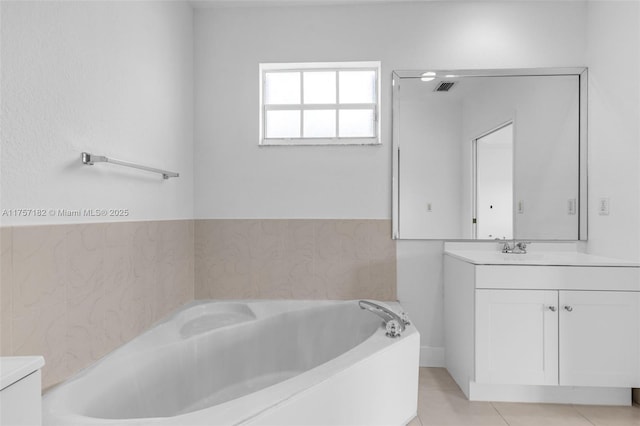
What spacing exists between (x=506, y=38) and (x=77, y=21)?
2.46 metres

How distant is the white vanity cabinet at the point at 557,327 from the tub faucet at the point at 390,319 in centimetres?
49

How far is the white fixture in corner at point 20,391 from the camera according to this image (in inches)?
29.4

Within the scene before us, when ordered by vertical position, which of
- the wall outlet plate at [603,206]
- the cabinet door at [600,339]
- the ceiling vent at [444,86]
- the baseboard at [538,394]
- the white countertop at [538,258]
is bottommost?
the baseboard at [538,394]

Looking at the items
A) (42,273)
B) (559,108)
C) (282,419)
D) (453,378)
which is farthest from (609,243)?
(42,273)

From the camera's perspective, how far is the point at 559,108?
100 inches

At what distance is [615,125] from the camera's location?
2268 mm

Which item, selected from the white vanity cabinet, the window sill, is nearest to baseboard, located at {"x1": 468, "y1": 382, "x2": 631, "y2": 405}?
the white vanity cabinet

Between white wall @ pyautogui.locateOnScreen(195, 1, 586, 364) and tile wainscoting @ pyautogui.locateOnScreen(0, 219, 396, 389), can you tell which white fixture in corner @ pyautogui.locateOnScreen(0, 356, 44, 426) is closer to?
tile wainscoting @ pyautogui.locateOnScreen(0, 219, 396, 389)

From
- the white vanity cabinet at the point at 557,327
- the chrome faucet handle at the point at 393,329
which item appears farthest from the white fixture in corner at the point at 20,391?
the white vanity cabinet at the point at 557,327

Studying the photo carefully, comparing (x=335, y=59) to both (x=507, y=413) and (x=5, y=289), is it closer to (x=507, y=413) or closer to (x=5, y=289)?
(x=5, y=289)

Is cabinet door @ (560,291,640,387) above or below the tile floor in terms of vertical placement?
above

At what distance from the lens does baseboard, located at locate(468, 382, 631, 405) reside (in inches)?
83.0

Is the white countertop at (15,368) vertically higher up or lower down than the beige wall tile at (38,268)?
lower down

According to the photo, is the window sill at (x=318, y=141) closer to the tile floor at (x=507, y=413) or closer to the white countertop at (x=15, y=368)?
the tile floor at (x=507, y=413)
